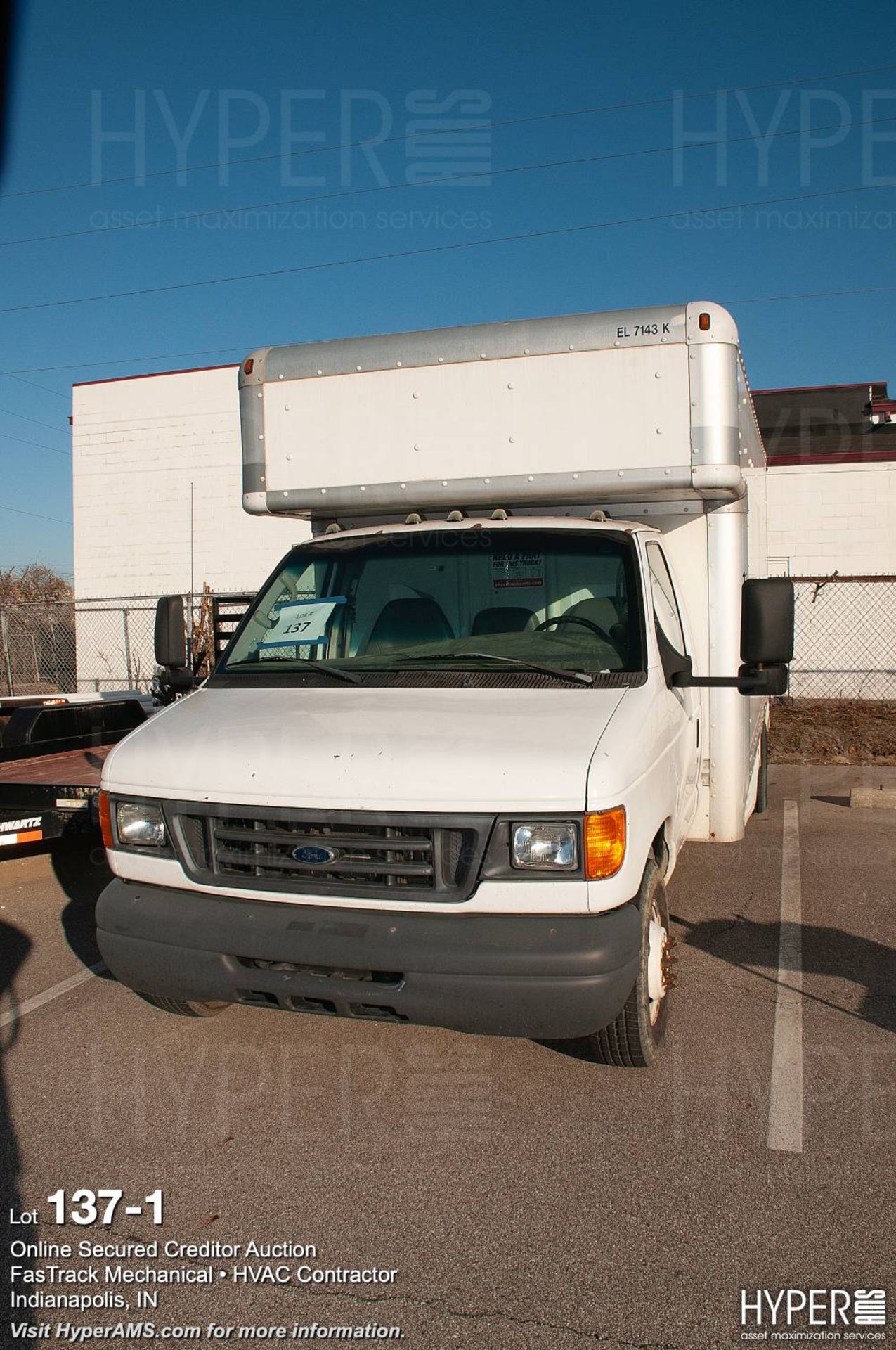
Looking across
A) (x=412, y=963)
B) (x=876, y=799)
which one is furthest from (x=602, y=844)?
(x=876, y=799)

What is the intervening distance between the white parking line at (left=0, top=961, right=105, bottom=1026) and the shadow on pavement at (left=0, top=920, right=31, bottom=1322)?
29mm

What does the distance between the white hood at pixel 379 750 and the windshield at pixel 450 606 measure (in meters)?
0.39

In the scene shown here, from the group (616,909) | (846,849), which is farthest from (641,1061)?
(846,849)

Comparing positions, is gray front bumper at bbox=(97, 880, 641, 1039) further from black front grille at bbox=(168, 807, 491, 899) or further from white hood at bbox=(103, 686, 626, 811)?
white hood at bbox=(103, 686, 626, 811)

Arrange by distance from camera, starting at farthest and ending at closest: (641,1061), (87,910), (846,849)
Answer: (846,849)
(87,910)
(641,1061)

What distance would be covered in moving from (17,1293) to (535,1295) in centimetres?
145

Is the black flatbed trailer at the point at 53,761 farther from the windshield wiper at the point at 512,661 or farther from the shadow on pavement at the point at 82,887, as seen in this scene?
the windshield wiper at the point at 512,661

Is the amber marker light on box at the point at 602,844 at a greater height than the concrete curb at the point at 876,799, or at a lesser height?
greater

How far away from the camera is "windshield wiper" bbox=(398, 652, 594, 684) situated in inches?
161

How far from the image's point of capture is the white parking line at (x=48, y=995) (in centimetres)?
467

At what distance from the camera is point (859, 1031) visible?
439 centimetres

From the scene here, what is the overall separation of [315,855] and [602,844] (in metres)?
0.99

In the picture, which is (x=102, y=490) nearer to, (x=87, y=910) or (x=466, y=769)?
(x=87, y=910)

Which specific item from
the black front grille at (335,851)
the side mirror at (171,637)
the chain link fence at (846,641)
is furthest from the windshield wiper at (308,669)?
the chain link fence at (846,641)
